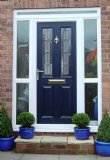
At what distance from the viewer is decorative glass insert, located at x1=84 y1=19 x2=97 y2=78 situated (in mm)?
6969

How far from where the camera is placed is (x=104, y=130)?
20.6 ft

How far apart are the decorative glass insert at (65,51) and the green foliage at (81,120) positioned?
968 mm

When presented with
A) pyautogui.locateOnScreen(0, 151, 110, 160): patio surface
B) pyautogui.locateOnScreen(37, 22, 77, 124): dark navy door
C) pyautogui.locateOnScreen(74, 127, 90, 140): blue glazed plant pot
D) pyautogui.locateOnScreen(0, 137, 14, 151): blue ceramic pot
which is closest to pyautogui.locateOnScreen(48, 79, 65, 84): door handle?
pyautogui.locateOnScreen(37, 22, 77, 124): dark navy door

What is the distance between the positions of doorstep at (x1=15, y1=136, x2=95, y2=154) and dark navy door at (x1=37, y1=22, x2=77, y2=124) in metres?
0.74

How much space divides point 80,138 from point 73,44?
197 cm

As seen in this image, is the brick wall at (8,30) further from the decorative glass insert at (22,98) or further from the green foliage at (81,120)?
the green foliage at (81,120)

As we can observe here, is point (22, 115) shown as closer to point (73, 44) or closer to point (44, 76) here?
point (44, 76)

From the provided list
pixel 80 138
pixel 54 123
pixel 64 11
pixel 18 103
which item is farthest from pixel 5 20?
pixel 80 138

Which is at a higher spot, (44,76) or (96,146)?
(44,76)

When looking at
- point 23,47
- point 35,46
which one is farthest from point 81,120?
point 23,47

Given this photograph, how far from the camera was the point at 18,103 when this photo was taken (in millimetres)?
7129

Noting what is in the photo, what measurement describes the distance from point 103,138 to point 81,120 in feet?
1.82

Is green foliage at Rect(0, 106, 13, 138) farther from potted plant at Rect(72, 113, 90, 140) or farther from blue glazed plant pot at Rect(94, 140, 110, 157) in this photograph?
blue glazed plant pot at Rect(94, 140, 110, 157)

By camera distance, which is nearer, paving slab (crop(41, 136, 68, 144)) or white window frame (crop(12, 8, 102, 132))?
paving slab (crop(41, 136, 68, 144))
